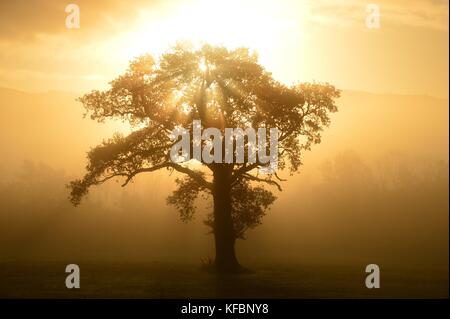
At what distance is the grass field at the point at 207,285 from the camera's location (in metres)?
32.3

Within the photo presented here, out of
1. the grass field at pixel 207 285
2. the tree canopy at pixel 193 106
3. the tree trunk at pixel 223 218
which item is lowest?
the grass field at pixel 207 285

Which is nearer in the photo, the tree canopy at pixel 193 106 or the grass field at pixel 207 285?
the grass field at pixel 207 285

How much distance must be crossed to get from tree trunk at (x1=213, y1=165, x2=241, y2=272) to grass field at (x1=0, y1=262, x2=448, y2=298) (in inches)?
75.2

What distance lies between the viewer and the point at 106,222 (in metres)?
152

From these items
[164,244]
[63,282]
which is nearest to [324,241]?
[164,244]

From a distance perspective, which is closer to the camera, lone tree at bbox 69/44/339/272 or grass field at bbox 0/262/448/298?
grass field at bbox 0/262/448/298

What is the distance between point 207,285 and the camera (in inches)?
1427

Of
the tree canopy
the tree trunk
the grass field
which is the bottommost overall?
the grass field

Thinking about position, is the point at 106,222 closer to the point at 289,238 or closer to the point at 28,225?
the point at 28,225

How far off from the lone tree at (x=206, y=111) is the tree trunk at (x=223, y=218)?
71mm

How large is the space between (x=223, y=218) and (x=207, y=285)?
10057 mm

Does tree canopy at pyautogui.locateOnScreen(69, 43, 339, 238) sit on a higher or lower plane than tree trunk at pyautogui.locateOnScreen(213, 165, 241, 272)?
higher

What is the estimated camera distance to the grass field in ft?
106

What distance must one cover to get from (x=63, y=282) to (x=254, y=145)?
15.7m
